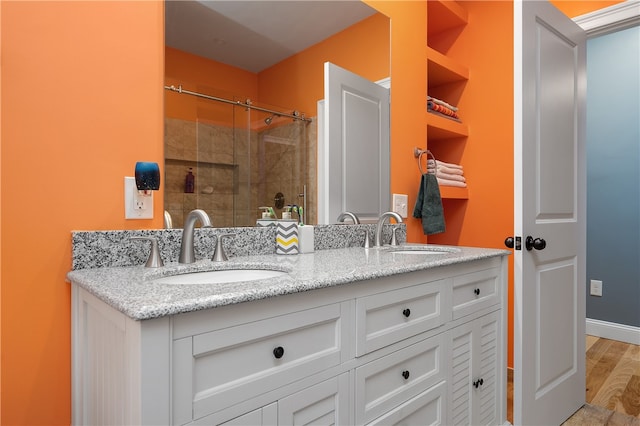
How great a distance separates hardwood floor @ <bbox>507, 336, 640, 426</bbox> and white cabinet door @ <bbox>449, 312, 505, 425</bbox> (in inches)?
19.7

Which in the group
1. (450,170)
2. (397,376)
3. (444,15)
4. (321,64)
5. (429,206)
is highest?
(444,15)

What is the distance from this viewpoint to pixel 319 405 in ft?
3.14

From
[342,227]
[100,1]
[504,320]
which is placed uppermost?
[100,1]

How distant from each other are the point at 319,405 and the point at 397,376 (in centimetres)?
32

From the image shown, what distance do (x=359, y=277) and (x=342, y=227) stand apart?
30.8 inches

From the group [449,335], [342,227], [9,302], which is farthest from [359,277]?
[9,302]

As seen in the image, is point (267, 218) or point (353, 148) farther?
point (353, 148)

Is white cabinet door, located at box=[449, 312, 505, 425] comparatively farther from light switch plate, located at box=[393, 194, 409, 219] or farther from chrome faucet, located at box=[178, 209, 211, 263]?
chrome faucet, located at box=[178, 209, 211, 263]

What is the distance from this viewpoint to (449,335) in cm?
136

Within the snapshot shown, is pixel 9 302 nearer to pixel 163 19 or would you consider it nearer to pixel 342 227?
pixel 163 19

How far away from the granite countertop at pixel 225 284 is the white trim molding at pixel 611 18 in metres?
1.73

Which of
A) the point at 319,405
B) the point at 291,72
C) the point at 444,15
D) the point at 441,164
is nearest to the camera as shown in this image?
the point at 319,405

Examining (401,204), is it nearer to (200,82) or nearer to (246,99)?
(246,99)

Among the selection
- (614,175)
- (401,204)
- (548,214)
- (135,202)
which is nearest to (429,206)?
(401,204)
